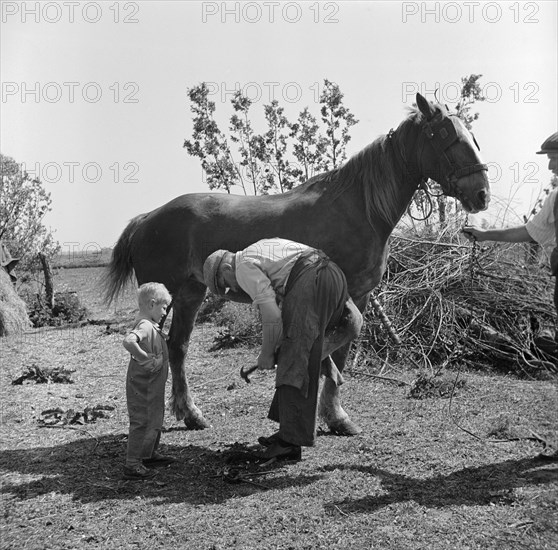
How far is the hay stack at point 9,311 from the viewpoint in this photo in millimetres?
11297

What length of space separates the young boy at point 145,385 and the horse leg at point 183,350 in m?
1.15

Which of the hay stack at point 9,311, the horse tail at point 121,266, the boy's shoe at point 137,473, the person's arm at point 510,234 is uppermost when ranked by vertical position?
the person's arm at point 510,234

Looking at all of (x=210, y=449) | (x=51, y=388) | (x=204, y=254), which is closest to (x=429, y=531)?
(x=210, y=449)

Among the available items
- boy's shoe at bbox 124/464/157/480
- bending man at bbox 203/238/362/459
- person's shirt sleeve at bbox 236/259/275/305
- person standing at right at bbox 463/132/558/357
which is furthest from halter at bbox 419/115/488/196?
boy's shoe at bbox 124/464/157/480

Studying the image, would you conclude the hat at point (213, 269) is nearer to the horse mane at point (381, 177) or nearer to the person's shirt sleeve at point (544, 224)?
the horse mane at point (381, 177)

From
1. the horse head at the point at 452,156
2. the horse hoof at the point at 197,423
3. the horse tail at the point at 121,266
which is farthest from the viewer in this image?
the horse tail at the point at 121,266

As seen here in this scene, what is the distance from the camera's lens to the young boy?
4090mm

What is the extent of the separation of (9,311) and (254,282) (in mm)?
9124

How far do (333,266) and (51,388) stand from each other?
4354 millimetres

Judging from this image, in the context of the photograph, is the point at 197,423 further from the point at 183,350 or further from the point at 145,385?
the point at 145,385

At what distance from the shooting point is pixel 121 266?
5789mm

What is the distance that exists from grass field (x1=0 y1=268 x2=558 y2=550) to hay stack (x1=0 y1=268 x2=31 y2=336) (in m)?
5.17

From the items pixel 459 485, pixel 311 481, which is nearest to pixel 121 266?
pixel 311 481

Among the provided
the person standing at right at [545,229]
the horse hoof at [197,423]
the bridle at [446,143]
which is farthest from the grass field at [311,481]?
the bridle at [446,143]
